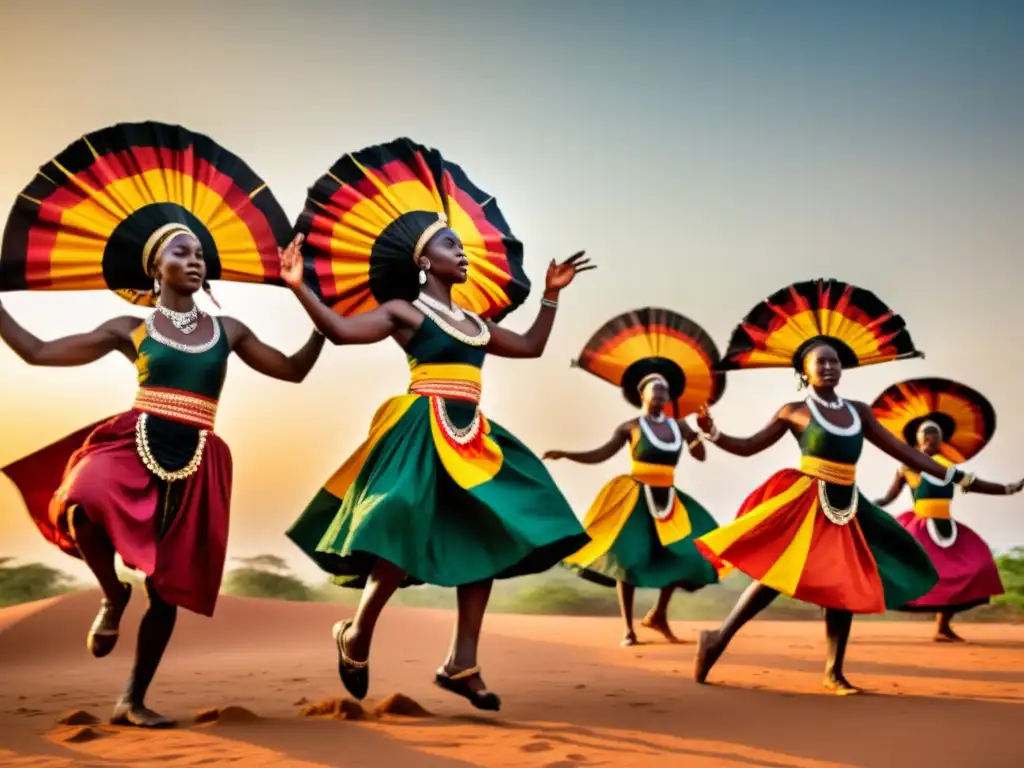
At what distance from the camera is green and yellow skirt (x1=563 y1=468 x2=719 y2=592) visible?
9727 millimetres

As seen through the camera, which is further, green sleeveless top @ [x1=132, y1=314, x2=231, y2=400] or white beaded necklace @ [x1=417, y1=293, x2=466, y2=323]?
white beaded necklace @ [x1=417, y1=293, x2=466, y2=323]

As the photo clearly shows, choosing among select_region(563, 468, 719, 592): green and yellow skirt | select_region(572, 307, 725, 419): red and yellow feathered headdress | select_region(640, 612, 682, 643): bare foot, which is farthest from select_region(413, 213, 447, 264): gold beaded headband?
select_region(640, 612, 682, 643): bare foot

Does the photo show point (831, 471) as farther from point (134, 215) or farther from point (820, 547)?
point (134, 215)

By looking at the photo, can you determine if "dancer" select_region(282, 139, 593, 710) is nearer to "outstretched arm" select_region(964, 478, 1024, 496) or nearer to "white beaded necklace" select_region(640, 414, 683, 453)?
"white beaded necklace" select_region(640, 414, 683, 453)

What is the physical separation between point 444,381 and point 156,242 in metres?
1.61

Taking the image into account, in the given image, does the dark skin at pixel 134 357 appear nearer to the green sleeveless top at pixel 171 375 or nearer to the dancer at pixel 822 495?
the green sleeveless top at pixel 171 375

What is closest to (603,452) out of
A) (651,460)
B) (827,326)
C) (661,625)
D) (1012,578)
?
(651,460)

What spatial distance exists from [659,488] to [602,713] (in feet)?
16.8

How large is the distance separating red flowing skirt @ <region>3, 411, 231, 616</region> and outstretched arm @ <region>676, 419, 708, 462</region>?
593 cm

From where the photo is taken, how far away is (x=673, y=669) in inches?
291

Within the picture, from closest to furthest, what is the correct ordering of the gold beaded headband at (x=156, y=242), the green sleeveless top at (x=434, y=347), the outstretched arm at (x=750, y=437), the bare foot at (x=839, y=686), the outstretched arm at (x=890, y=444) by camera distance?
the gold beaded headband at (x=156, y=242)
the green sleeveless top at (x=434, y=347)
the bare foot at (x=839, y=686)
the outstretched arm at (x=890, y=444)
the outstretched arm at (x=750, y=437)

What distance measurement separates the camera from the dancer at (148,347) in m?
4.84

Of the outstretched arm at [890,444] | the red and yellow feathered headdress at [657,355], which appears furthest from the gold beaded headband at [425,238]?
the red and yellow feathered headdress at [657,355]

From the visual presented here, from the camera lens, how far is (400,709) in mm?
5070
